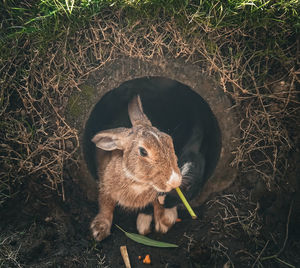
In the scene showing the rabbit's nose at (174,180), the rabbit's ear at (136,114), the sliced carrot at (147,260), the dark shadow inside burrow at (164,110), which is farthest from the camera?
the dark shadow inside burrow at (164,110)

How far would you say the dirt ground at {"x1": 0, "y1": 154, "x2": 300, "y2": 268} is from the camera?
2.27 metres

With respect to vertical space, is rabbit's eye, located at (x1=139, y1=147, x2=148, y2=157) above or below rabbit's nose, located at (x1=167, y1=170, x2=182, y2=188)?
above

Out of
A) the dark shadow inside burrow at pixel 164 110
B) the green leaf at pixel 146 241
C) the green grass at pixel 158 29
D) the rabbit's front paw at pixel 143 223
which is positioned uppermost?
the green grass at pixel 158 29

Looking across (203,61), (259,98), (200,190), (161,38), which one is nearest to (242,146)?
(259,98)

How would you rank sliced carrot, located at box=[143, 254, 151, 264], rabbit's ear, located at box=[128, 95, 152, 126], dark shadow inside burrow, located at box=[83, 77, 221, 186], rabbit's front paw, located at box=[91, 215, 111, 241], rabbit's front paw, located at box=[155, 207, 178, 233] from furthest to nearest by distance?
dark shadow inside burrow, located at box=[83, 77, 221, 186] → rabbit's ear, located at box=[128, 95, 152, 126] → rabbit's front paw, located at box=[155, 207, 178, 233] → rabbit's front paw, located at box=[91, 215, 111, 241] → sliced carrot, located at box=[143, 254, 151, 264]

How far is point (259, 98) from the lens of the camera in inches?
98.1

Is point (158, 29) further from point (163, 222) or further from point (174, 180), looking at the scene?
point (163, 222)

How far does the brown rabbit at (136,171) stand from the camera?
219 cm

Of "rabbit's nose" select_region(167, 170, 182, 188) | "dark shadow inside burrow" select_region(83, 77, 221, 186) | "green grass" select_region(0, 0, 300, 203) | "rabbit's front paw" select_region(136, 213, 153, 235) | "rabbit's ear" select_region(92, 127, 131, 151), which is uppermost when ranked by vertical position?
"green grass" select_region(0, 0, 300, 203)

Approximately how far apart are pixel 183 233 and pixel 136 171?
91 centimetres

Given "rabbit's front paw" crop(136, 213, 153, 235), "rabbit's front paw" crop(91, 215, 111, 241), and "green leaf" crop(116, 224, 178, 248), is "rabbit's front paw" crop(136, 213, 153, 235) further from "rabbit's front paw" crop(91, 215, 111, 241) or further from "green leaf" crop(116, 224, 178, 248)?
"rabbit's front paw" crop(91, 215, 111, 241)

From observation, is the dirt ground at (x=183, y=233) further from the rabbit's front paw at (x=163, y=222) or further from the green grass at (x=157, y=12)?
the green grass at (x=157, y=12)

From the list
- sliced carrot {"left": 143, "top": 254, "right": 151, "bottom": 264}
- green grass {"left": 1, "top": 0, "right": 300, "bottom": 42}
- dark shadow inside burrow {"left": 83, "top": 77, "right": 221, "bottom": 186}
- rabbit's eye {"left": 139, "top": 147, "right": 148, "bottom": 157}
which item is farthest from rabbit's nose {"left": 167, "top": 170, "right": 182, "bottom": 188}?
green grass {"left": 1, "top": 0, "right": 300, "bottom": 42}

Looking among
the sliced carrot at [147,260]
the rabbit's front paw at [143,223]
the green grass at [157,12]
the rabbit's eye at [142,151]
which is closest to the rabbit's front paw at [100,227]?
the rabbit's front paw at [143,223]
